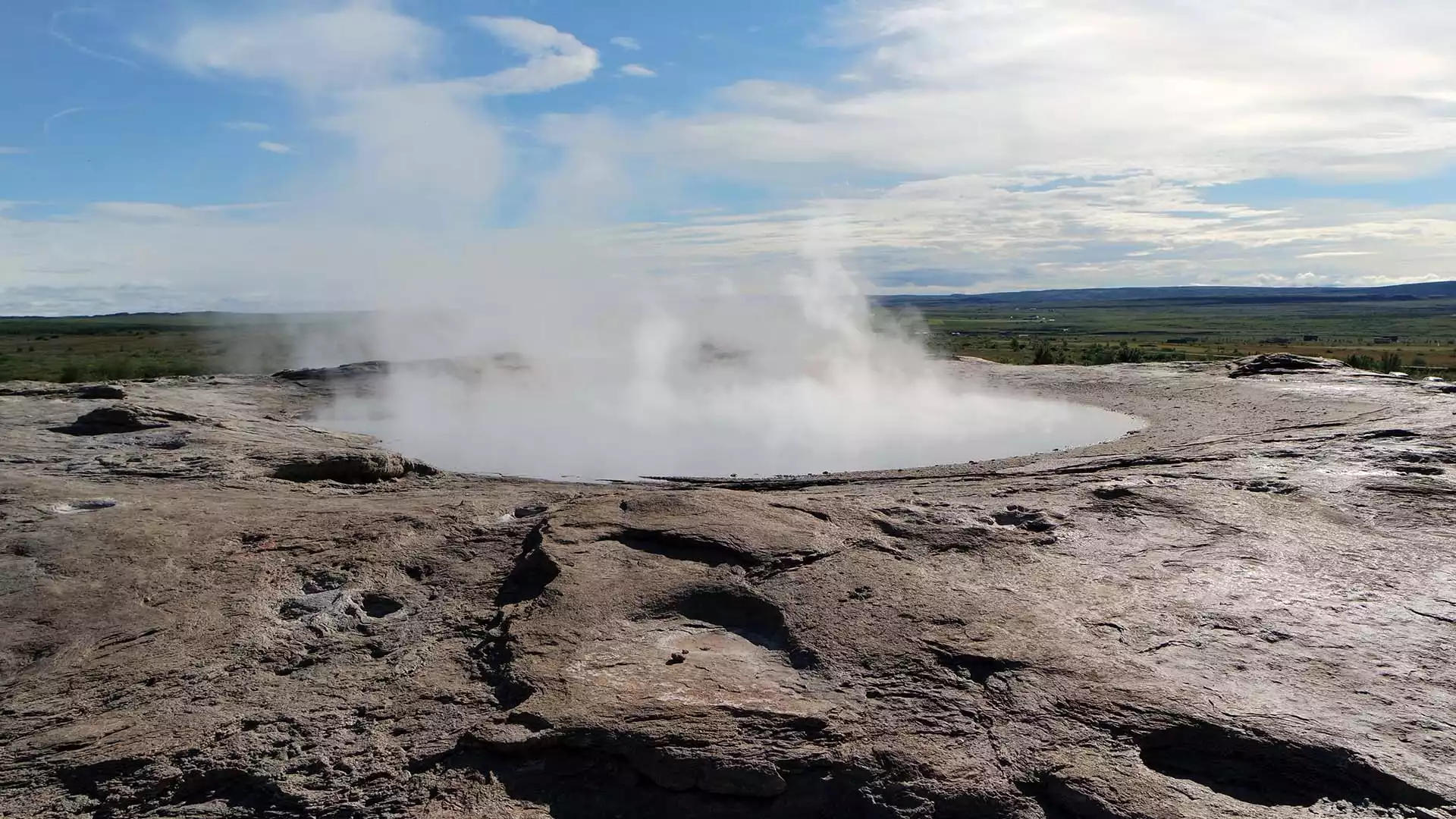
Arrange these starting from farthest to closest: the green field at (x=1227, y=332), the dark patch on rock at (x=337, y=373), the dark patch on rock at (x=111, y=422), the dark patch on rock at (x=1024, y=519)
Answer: the green field at (x=1227, y=332) < the dark patch on rock at (x=337, y=373) < the dark patch on rock at (x=111, y=422) < the dark patch on rock at (x=1024, y=519)

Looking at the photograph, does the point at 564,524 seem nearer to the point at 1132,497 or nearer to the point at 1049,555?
the point at 1049,555

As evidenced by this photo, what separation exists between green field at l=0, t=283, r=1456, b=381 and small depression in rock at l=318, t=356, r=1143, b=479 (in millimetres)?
7410

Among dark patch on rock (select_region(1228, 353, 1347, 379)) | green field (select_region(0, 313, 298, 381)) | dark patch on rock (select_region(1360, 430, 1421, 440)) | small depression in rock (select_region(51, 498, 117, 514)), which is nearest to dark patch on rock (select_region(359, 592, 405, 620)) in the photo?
small depression in rock (select_region(51, 498, 117, 514))

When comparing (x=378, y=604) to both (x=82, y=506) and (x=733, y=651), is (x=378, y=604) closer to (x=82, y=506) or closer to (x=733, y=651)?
(x=733, y=651)

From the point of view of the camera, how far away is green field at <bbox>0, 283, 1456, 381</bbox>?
2722cm

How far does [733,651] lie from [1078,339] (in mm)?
60114

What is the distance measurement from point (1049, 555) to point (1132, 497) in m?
1.58

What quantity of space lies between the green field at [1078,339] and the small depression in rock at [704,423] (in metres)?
7.41

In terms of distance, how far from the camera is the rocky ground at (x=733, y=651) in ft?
12.7

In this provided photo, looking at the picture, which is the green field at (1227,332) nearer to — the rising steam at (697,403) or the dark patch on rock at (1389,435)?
the rising steam at (697,403)

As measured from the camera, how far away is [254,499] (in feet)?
24.0

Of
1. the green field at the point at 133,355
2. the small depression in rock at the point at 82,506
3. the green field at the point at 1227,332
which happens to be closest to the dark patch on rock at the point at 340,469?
the small depression in rock at the point at 82,506

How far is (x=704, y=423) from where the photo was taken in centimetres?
1248

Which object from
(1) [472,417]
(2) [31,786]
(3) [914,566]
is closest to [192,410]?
(1) [472,417]
